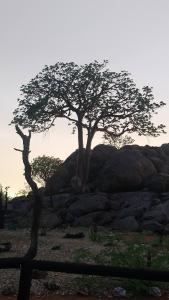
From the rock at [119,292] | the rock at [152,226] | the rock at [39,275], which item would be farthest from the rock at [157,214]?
the rock at [119,292]

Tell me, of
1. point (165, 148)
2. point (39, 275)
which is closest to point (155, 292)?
point (39, 275)

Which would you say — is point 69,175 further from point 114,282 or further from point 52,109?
point 114,282

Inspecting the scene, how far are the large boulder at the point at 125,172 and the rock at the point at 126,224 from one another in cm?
819

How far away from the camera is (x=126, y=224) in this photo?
29.8m

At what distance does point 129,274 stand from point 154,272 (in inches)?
14.1

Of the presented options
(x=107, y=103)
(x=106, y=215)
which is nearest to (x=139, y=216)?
(x=106, y=215)

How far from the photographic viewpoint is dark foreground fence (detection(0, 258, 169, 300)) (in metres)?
6.08

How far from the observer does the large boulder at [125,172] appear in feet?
128

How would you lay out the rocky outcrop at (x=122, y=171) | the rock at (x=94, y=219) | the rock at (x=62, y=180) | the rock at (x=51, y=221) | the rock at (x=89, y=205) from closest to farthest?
the rock at (x=51, y=221), the rock at (x=94, y=219), the rock at (x=89, y=205), the rocky outcrop at (x=122, y=171), the rock at (x=62, y=180)

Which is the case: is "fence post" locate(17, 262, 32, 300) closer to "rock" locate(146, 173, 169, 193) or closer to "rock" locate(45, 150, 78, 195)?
"rock" locate(146, 173, 169, 193)

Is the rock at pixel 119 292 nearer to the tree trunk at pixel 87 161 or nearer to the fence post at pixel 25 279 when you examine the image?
the fence post at pixel 25 279

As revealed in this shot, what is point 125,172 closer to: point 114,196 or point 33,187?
point 114,196

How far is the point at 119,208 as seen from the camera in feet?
112

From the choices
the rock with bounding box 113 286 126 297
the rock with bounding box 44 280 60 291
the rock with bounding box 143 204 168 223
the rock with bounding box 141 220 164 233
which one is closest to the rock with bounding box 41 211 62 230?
the rock with bounding box 143 204 168 223
